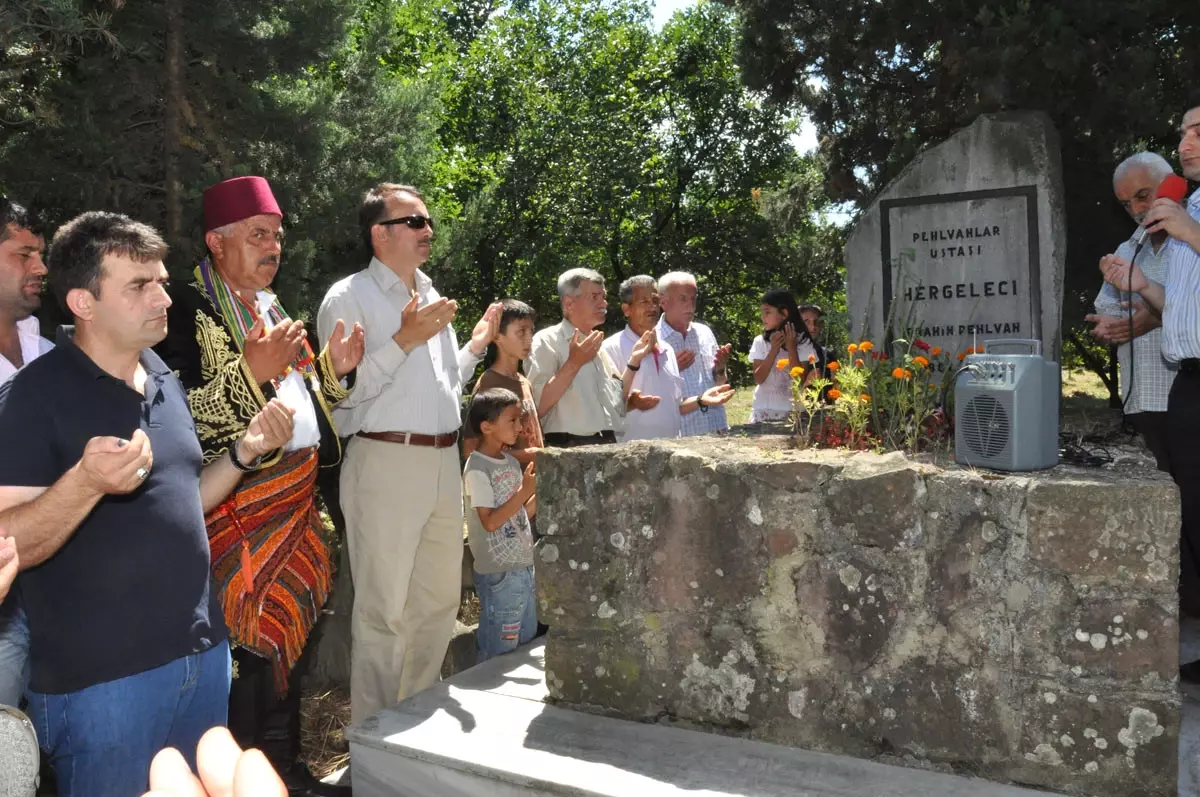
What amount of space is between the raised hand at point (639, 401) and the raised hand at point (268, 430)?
260 centimetres

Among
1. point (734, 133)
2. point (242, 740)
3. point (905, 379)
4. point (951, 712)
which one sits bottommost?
point (242, 740)

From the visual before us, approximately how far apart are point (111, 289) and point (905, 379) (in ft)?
7.90

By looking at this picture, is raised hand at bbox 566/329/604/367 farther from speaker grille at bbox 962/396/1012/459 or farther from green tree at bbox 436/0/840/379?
green tree at bbox 436/0/840/379

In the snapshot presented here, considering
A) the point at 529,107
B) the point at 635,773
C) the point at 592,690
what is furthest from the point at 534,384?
the point at 529,107

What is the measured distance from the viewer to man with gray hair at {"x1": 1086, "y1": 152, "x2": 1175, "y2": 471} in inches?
153

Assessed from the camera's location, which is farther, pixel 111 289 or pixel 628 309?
pixel 628 309

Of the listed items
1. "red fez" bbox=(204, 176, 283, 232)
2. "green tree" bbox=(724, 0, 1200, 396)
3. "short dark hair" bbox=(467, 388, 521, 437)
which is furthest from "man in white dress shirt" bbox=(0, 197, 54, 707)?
"green tree" bbox=(724, 0, 1200, 396)

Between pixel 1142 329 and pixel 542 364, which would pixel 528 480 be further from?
pixel 1142 329

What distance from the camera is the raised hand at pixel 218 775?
46.1 inches

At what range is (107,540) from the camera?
2287mm

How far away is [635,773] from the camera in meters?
2.94

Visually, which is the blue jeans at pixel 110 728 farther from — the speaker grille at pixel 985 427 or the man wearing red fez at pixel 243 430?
the speaker grille at pixel 985 427

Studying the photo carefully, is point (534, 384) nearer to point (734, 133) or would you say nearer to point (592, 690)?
point (592, 690)

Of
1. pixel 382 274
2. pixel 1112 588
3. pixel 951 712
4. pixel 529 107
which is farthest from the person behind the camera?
pixel 529 107
